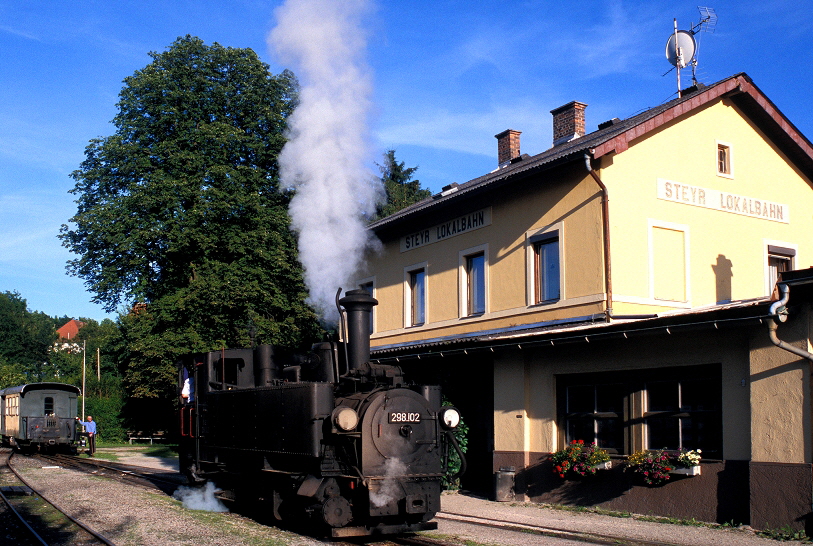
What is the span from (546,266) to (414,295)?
4.99 metres

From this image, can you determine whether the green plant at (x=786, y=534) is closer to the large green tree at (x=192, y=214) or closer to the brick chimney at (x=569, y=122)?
the brick chimney at (x=569, y=122)

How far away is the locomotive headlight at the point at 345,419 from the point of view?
8883 mm

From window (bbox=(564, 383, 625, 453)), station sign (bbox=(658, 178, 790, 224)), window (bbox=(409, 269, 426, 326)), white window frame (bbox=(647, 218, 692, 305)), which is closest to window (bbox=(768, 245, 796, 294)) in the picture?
station sign (bbox=(658, 178, 790, 224))

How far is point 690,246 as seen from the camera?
14977 millimetres

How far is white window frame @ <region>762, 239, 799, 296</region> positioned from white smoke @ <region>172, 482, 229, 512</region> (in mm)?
11345

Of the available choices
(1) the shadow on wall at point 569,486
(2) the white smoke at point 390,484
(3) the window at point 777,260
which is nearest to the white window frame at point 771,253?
(3) the window at point 777,260

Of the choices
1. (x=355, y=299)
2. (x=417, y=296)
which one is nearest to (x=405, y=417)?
(x=355, y=299)

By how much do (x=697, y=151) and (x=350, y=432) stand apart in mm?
10076

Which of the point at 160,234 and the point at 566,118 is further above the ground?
the point at 566,118

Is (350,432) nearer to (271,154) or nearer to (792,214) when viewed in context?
(792,214)

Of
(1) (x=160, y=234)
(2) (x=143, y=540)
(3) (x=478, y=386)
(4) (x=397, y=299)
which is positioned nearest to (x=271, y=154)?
(1) (x=160, y=234)

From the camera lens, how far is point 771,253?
1659 cm

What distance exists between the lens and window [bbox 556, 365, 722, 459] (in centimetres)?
1080

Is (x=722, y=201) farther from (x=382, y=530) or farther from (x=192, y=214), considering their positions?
(x=192, y=214)
